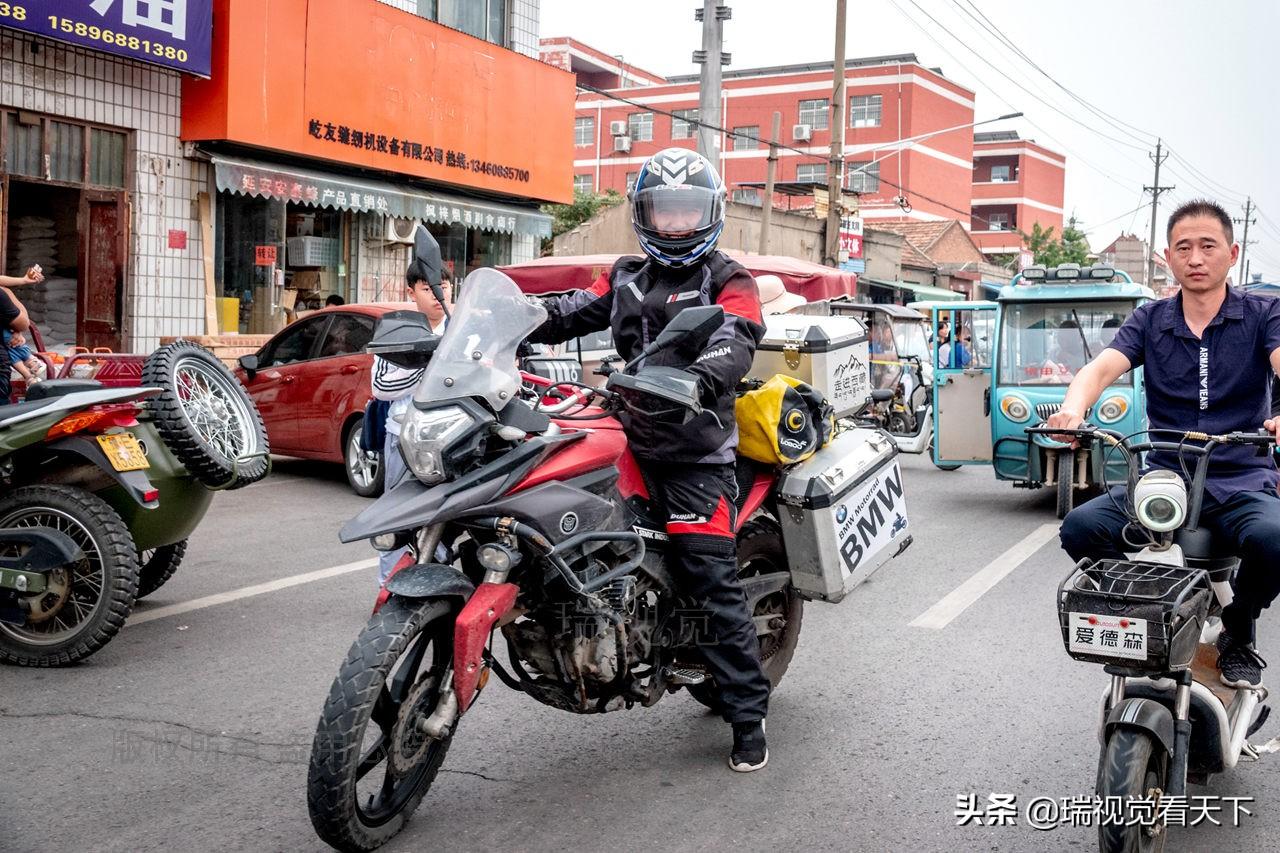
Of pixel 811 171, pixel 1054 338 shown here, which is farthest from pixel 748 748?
pixel 811 171

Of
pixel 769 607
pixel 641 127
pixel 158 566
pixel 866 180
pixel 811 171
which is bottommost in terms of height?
pixel 158 566

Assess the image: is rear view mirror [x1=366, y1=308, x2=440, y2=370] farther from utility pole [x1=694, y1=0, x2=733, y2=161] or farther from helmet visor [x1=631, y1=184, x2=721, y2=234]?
utility pole [x1=694, y1=0, x2=733, y2=161]

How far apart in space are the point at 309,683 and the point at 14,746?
3.85 feet

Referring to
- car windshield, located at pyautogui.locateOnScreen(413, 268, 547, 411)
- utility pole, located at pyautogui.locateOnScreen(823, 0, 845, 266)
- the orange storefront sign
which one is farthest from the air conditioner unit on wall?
car windshield, located at pyautogui.locateOnScreen(413, 268, 547, 411)

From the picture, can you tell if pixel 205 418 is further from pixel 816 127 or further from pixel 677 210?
pixel 816 127

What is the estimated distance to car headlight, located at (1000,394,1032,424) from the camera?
10.8 metres

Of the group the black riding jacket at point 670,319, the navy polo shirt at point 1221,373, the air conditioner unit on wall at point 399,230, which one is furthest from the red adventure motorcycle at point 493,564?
the air conditioner unit on wall at point 399,230

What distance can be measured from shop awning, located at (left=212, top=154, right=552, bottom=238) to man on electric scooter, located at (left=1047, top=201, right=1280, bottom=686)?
39.8 feet

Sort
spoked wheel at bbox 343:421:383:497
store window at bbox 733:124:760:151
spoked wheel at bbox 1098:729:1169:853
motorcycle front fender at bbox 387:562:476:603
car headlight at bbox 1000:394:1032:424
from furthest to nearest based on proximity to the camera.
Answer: store window at bbox 733:124:760:151 < car headlight at bbox 1000:394:1032:424 < spoked wheel at bbox 343:421:383:497 < motorcycle front fender at bbox 387:562:476:603 < spoked wheel at bbox 1098:729:1169:853

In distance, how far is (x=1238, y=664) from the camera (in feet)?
12.7

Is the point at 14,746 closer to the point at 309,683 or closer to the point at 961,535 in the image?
the point at 309,683

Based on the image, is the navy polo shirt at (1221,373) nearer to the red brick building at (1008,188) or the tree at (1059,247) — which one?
the tree at (1059,247)

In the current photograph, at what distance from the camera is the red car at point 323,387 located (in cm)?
1080

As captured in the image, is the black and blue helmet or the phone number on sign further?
the phone number on sign
